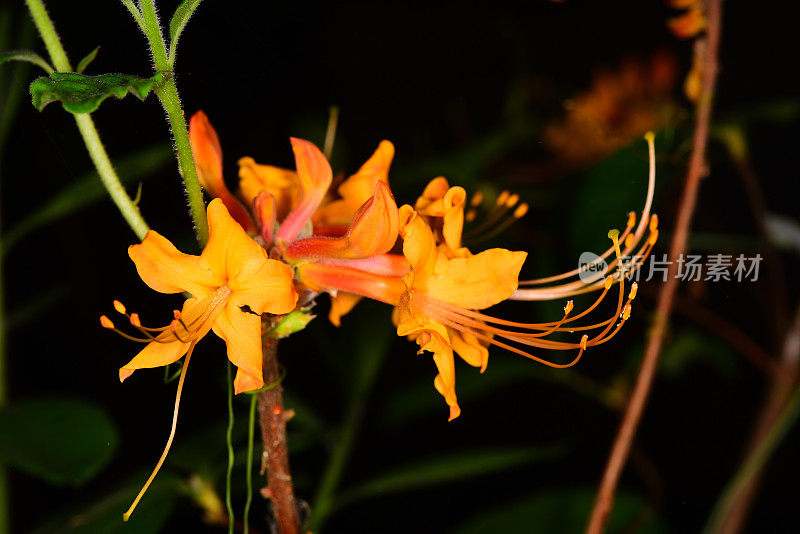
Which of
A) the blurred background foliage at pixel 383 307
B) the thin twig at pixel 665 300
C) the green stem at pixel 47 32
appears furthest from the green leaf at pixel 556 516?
→ the green stem at pixel 47 32

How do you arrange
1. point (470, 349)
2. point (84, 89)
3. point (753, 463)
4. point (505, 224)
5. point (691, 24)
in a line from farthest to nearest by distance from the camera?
1. point (753, 463)
2. point (691, 24)
3. point (505, 224)
4. point (470, 349)
5. point (84, 89)

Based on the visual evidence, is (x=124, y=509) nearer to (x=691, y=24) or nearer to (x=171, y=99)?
(x=171, y=99)

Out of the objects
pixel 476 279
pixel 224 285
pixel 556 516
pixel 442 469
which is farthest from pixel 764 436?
pixel 224 285

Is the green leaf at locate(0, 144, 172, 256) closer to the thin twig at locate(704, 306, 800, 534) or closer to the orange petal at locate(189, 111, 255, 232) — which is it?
the orange petal at locate(189, 111, 255, 232)

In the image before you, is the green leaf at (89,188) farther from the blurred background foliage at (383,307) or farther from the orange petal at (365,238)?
the orange petal at (365,238)

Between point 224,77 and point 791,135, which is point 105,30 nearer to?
point 224,77
